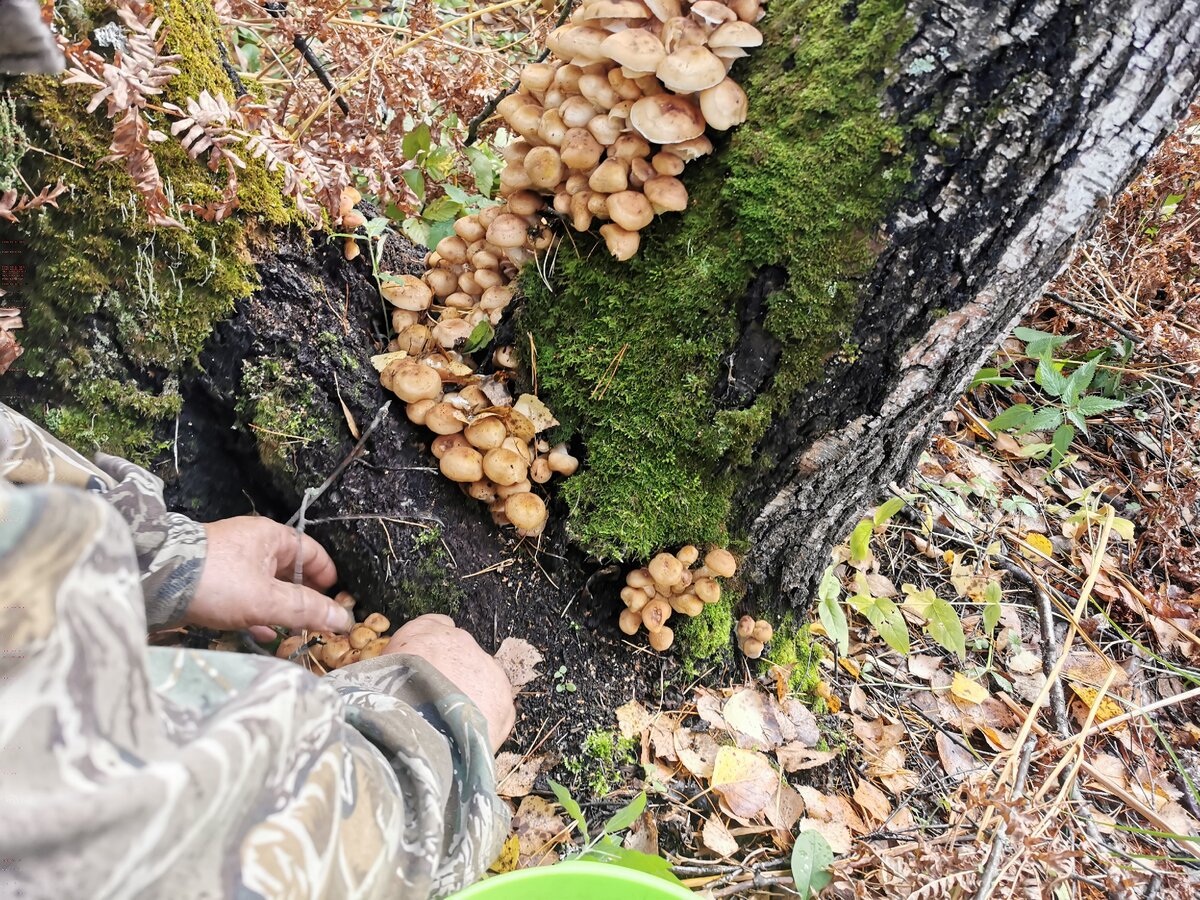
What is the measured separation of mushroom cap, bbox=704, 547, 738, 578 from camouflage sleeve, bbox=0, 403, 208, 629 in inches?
61.0

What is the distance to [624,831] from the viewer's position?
94.3 inches

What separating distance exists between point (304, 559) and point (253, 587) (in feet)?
1.03

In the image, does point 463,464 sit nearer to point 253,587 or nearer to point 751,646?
point 253,587

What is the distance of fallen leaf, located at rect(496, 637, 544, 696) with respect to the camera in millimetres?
2394

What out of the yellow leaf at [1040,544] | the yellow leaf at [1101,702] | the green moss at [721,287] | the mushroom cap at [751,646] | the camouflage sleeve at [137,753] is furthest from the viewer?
the yellow leaf at [1040,544]

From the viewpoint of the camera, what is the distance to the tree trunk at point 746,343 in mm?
1686

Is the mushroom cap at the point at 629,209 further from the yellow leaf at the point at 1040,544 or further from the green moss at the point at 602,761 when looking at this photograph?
the yellow leaf at the point at 1040,544

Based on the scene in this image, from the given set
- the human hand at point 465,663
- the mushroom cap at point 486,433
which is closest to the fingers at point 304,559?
the human hand at point 465,663

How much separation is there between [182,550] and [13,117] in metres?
1.31

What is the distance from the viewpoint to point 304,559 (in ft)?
7.86

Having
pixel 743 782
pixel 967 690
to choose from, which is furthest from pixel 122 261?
pixel 967 690

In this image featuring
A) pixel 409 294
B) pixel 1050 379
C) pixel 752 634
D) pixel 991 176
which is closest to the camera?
pixel 991 176

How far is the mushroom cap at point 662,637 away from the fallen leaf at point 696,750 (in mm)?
314

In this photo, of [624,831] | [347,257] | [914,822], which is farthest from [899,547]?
[347,257]
